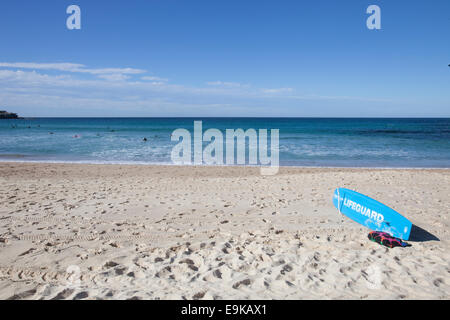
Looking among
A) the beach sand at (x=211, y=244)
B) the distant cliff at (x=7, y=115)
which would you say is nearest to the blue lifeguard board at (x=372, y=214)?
the beach sand at (x=211, y=244)

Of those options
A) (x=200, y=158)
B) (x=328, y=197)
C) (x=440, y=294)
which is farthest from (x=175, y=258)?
(x=200, y=158)

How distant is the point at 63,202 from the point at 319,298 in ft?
22.4

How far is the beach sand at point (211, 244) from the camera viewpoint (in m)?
3.43

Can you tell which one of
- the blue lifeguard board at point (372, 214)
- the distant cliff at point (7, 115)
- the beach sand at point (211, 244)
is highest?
the distant cliff at point (7, 115)

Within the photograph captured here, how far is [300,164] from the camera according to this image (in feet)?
52.3

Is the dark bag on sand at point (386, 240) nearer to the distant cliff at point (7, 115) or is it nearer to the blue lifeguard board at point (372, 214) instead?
the blue lifeguard board at point (372, 214)

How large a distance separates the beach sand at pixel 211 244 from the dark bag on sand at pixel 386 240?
12 centimetres

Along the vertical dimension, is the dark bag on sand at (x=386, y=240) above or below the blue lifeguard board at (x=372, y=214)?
below

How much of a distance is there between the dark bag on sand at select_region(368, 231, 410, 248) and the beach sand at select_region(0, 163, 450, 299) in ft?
0.41

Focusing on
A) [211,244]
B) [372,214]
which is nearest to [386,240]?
[372,214]

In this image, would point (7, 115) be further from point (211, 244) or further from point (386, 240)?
point (386, 240)

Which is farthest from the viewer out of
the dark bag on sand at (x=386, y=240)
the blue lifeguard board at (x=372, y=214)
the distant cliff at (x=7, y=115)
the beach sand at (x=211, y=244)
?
the distant cliff at (x=7, y=115)

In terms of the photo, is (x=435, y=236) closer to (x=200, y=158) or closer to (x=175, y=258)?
(x=175, y=258)

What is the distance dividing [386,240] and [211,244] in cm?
304
